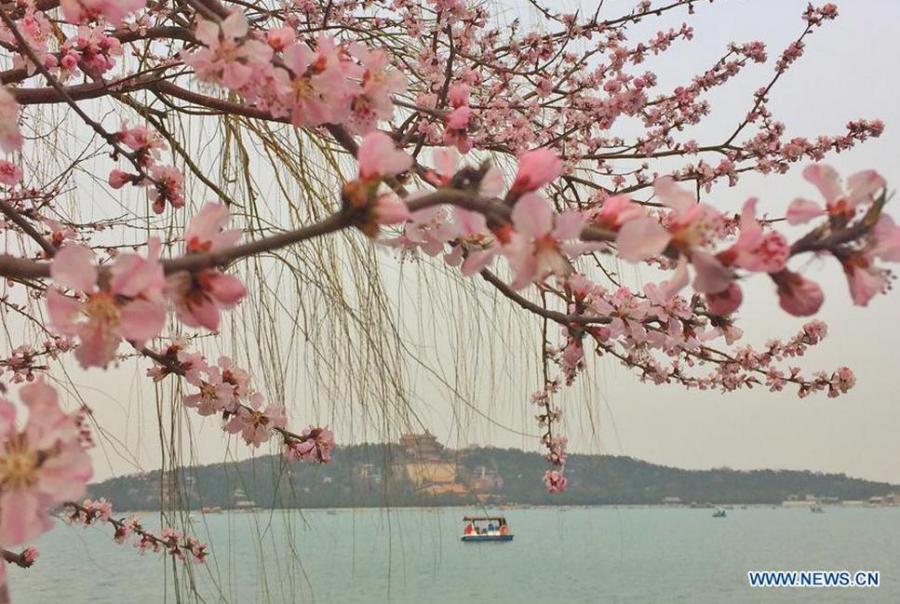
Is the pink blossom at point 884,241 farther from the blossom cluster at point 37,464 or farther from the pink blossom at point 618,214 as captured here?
the blossom cluster at point 37,464

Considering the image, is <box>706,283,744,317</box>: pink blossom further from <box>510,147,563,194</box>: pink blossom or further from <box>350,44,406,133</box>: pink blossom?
<box>350,44,406,133</box>: pink blossom

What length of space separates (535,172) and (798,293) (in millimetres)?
135

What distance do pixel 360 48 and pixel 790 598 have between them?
25933mm

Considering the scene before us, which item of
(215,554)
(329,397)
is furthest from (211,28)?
(215,554)

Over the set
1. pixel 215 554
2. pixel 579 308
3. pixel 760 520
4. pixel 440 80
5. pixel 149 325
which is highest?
pixel 440 80

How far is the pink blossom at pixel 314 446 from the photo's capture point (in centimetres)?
98

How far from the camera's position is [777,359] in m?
1.78

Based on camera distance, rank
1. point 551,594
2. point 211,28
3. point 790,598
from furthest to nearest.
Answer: point 790,598 < point 551,594 < point 211,28

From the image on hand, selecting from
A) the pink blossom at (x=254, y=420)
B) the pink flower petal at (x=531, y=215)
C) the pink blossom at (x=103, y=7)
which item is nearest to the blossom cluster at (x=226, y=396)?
the pink blossom at (x=254, y=420)

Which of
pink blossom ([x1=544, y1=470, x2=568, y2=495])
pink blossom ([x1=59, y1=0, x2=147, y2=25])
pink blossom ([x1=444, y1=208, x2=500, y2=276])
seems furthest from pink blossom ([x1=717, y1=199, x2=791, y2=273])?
pink blossom ([x1=544, y1=470, x2=568, y2=495])

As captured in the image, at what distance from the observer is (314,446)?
0.99 metres

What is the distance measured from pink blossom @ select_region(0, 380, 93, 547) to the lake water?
267mm

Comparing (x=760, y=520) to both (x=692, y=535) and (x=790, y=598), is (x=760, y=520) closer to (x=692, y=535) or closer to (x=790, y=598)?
(x=692, y=535)

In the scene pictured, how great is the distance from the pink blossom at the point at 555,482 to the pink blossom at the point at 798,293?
1.38 m
